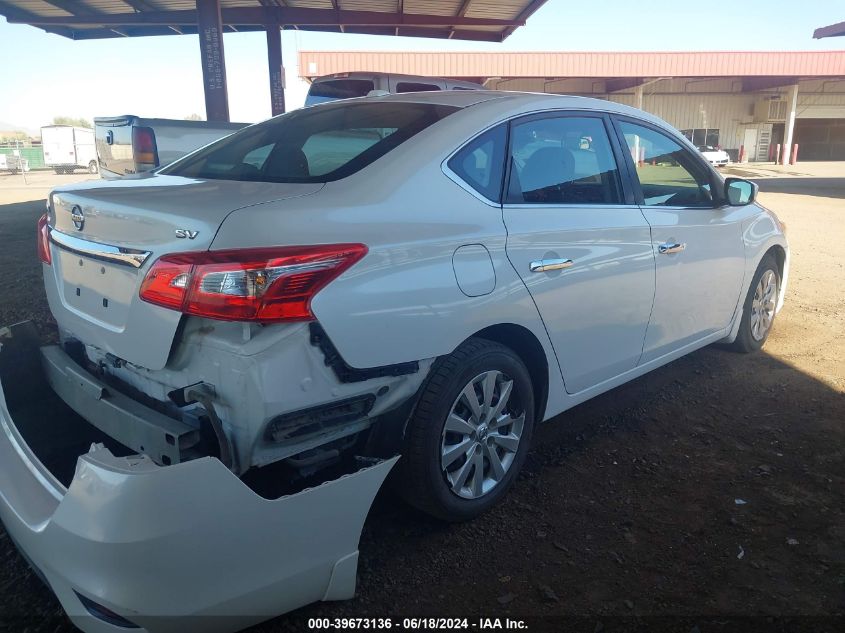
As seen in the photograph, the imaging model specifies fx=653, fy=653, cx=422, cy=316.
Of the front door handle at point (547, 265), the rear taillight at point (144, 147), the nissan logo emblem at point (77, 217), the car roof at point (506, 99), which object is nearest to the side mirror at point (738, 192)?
the car roof at point (506, 99)

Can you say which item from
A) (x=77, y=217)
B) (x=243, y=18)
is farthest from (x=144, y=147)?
(x=243, y=18)

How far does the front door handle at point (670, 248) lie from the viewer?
3363mm

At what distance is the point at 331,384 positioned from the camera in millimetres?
2043

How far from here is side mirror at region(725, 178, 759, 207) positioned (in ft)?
13.0

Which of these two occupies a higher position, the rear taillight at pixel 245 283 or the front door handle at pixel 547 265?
the rear taillight at pixel 245 283

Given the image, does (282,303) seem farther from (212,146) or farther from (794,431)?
(794,431)

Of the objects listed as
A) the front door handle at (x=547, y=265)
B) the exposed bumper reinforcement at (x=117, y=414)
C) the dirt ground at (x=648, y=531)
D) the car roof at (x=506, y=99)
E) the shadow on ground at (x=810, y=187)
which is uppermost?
the car roof at (x=506, y=99)

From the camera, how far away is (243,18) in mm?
14883

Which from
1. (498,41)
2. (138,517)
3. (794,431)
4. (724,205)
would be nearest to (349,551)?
(138,517)

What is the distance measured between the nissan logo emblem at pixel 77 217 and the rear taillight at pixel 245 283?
57 cm

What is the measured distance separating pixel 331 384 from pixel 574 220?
1427 millimetres

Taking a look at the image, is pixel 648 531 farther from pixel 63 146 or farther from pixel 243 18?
pixel 63 146

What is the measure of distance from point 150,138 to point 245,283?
20.9 feet

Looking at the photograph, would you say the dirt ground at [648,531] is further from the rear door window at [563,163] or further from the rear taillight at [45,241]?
the rear door window at [563,163]
